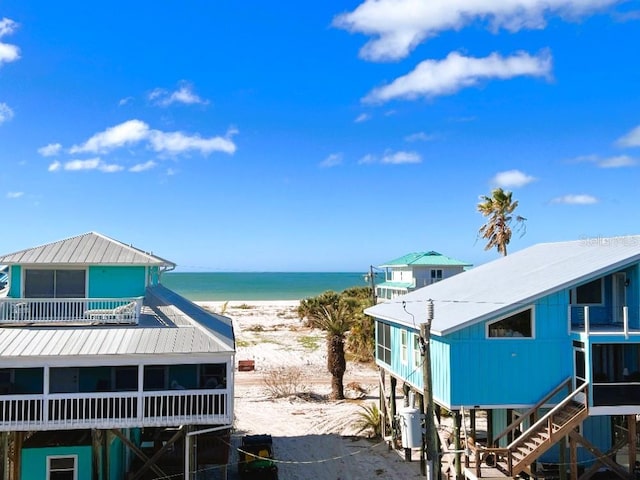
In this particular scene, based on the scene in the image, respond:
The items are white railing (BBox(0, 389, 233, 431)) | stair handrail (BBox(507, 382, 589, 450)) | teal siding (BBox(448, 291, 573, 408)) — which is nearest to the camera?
white railing (BBox(0, 389, 233, 431))

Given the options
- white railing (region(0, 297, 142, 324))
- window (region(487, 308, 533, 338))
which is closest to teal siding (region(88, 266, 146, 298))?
white railing (region(0, 297, 142, 324))

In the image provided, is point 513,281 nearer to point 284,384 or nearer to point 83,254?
point 83,254

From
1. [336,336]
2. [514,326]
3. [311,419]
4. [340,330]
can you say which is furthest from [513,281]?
[336,336]

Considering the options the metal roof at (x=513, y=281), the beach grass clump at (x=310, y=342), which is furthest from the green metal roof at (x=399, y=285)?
the metal roof at (x=513, y=281)

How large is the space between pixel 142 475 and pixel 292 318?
64.2 metres

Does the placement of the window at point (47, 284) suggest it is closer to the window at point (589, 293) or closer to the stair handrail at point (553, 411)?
the stair handrail at point (553, 411)

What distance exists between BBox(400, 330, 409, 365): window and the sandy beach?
3.84m

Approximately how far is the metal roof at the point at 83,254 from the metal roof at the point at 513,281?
30.7 feet

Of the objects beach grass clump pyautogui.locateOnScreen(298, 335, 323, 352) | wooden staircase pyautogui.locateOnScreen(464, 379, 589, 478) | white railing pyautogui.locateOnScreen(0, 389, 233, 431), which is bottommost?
beach grass clump pyautogui.locateOnScreen(298, 335, 323, 352)

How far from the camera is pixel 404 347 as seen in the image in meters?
23.1

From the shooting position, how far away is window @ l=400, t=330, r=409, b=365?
74.4 ft

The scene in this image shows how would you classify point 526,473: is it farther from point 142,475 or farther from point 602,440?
point 142,475

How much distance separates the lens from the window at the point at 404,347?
→ 22.7 metres

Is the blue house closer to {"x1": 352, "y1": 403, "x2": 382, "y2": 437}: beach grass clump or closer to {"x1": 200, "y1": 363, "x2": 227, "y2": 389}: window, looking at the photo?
{"x1": 200, "y1": 363, "x2": 227, "y2": 389}: window
